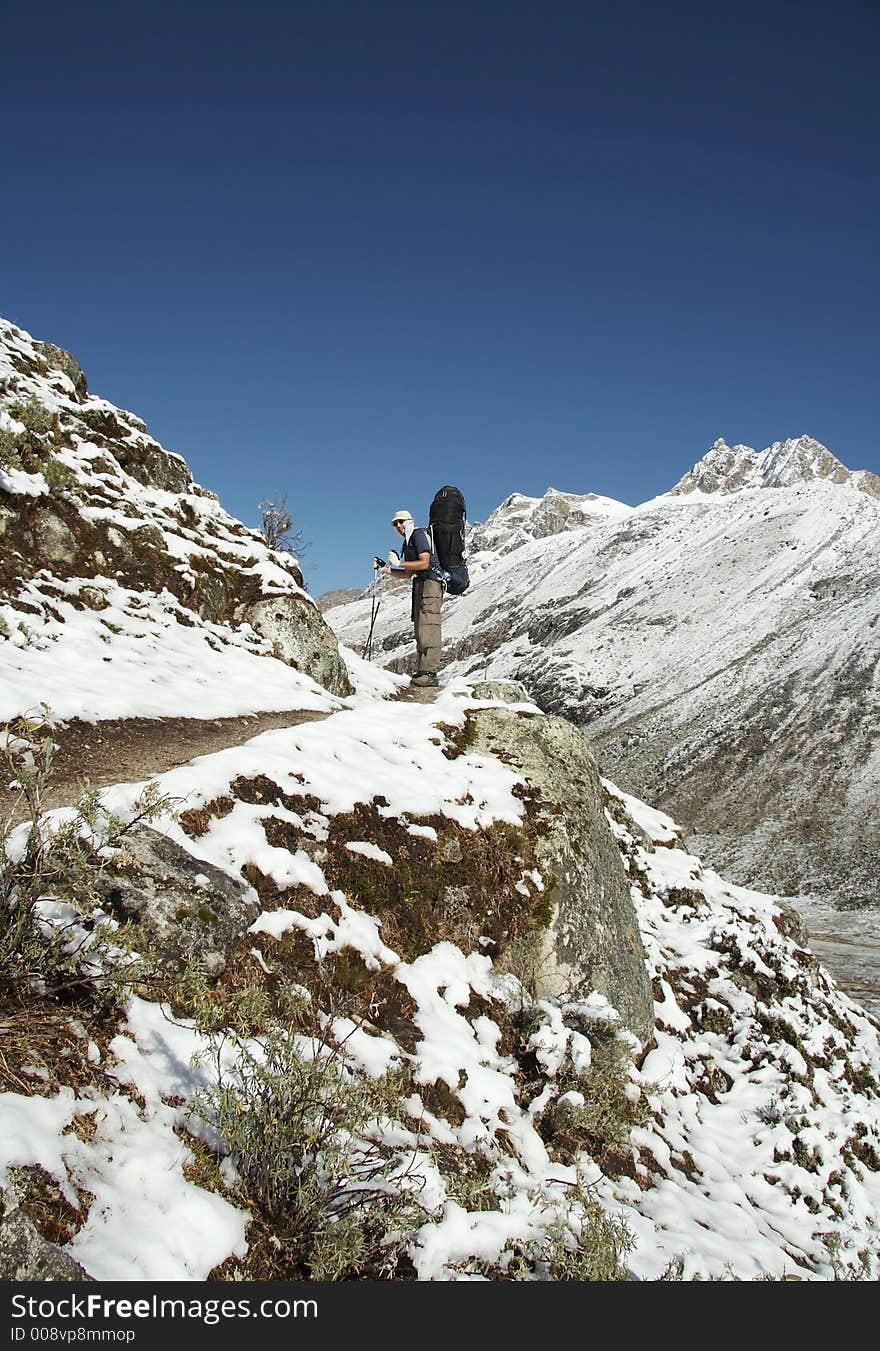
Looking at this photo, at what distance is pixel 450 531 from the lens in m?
13.7

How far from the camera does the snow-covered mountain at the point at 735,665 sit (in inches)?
2150

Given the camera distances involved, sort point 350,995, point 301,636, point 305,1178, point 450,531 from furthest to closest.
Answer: point 301,636, point 450,531, point 350,995, point 305,1178

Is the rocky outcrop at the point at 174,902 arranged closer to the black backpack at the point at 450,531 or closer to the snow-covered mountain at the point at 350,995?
the snow-covered mountain at the point at 350,995

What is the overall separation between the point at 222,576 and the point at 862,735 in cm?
6243

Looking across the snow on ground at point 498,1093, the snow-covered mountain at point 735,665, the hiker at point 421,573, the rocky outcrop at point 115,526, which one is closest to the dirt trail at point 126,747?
the snow on ground at point 498,1093

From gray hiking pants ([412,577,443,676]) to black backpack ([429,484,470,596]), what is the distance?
0.36 metres

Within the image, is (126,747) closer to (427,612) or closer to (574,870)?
(574,870)

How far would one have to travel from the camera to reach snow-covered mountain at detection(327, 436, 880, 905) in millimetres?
54613

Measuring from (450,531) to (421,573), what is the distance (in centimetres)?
100

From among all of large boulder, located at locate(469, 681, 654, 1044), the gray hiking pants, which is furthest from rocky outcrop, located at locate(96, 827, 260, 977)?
the gray hiking pants

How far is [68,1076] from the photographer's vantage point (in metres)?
Answer: 3.72

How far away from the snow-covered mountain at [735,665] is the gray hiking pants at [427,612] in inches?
456

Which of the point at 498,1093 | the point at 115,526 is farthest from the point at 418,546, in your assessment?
the point at 498,1093

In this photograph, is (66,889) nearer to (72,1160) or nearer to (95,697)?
(72,1160)
